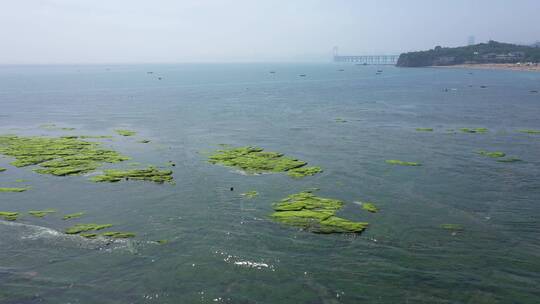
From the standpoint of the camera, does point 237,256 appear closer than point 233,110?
Yes

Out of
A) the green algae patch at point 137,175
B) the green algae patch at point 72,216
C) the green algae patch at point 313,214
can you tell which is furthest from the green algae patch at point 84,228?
the green algae patch at point 313,214

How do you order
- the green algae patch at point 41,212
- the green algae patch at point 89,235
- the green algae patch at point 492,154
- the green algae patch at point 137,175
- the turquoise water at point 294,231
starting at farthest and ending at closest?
the green algae patch at point 492,154
the green algae patch at point 137,175
the green algae patch at point 41,212
the green algae patch at point 89,235
the turquoise water at point 294,231

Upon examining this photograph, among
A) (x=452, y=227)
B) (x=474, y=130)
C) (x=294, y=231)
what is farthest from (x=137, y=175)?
(x=474, y=130)

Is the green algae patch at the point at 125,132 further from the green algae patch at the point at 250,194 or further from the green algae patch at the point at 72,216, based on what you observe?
the green algae patch at the point at 250,194

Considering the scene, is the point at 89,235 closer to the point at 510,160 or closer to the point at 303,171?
Answer: the point at 303,171

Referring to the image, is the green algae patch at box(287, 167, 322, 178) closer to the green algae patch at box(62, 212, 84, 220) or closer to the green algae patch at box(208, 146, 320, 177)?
the green algae patch at box(208, 146, 320, 177)

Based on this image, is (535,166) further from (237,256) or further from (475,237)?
(237,256)

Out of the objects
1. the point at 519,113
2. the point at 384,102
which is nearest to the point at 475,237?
the point at 519,113
